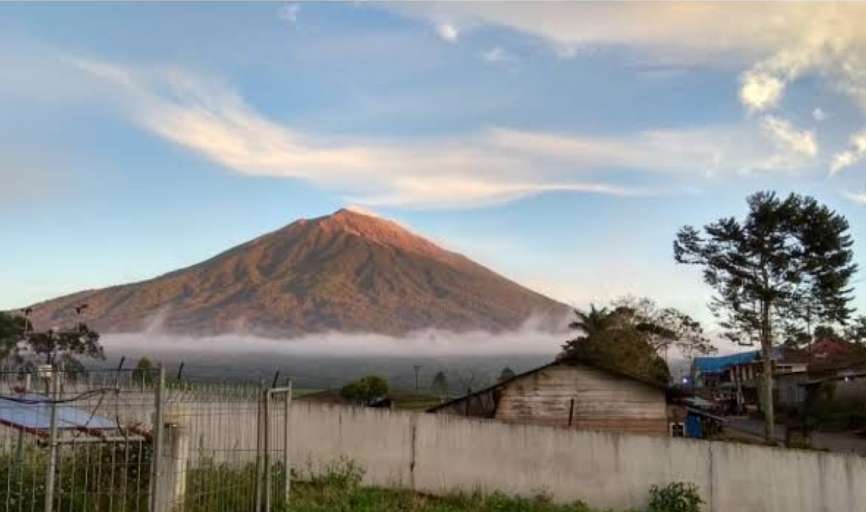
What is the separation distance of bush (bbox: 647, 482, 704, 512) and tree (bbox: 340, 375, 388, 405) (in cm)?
2907

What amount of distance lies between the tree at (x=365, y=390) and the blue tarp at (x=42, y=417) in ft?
106

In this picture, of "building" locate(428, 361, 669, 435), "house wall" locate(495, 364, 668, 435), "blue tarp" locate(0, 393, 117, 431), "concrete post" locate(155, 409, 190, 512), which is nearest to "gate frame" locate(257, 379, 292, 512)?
"concrete post" locate(155, 409, 190, 512)

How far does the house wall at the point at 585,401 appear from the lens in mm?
24344

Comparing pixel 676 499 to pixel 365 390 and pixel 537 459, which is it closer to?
pixel 537 459

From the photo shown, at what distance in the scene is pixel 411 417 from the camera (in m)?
16.6

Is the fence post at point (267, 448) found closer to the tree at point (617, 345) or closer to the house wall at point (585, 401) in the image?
the house wall at point (585, 401)

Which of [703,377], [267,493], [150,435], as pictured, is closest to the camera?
[150,435]

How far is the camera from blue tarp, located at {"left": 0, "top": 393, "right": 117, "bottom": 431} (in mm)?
10062

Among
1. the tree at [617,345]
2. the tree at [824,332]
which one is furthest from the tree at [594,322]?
the tree at [824,332]

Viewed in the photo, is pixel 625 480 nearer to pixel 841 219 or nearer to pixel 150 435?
pixel 150 435

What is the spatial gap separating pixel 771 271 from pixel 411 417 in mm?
27820

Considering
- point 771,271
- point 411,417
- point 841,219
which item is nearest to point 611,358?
point 771,271

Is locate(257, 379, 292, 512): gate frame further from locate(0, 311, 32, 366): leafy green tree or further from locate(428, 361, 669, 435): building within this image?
locate(0, 311, 32, 366): leafy green tree

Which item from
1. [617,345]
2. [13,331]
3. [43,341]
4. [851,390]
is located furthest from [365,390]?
[851,390]
